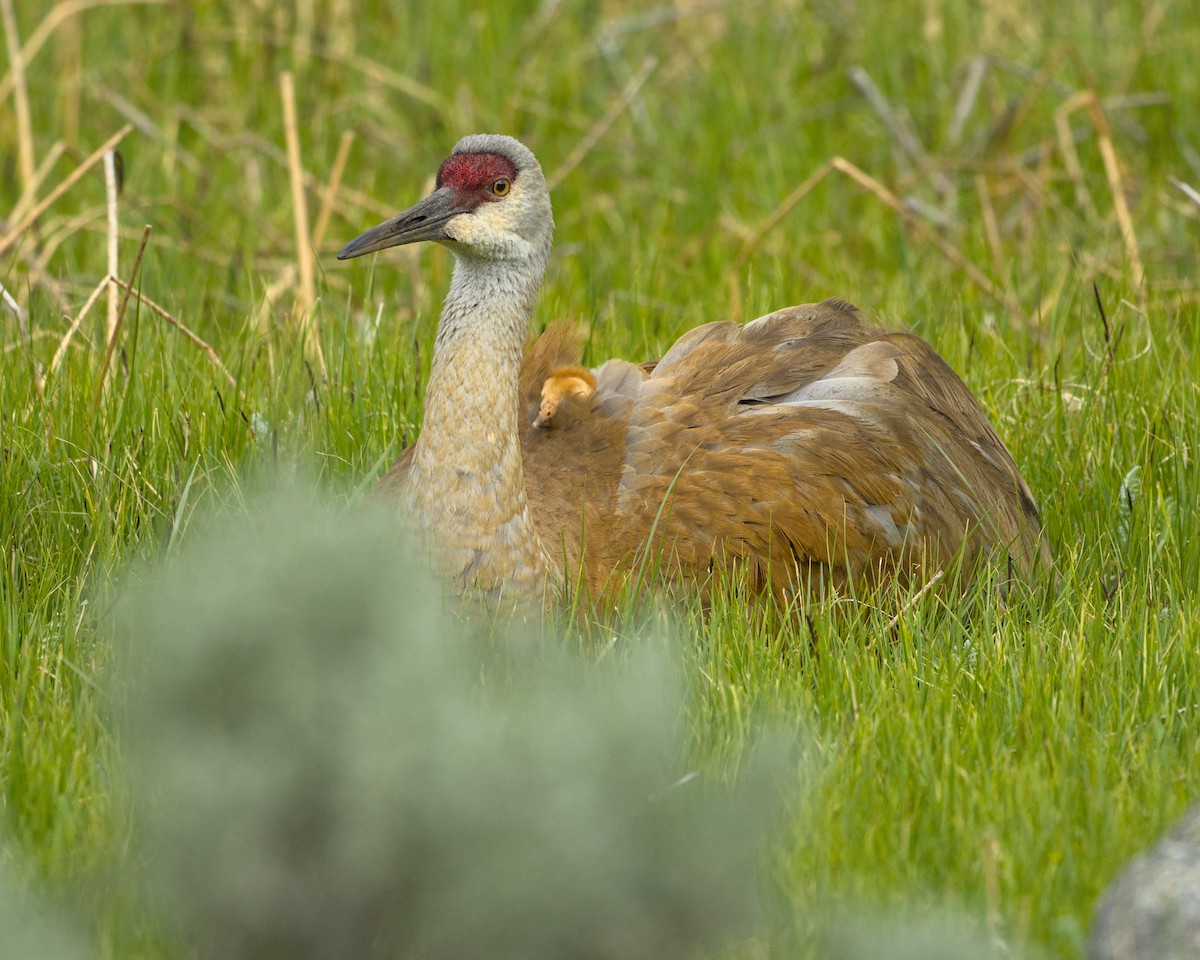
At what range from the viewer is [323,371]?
14.5 feet

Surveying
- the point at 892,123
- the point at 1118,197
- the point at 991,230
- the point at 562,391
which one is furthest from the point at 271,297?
the point at 892,123

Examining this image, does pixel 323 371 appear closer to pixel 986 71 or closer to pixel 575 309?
pixel 575 309

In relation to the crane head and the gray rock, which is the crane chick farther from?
the gray rock

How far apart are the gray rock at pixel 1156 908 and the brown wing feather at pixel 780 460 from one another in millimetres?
1422

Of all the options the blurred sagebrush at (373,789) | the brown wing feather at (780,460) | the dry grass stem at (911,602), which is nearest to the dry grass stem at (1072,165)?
the brown wing feather at (780,460)

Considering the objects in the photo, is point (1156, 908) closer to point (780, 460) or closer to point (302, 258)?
point (780, 460)

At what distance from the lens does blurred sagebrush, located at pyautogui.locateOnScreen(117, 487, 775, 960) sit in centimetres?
192

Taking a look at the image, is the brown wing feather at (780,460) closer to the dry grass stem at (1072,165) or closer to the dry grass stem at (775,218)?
the dry grass stem at (775,218)

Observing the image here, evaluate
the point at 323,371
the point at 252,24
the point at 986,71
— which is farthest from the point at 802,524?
the point at 252,24

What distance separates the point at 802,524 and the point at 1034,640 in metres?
0.67

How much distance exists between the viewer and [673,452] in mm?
3779

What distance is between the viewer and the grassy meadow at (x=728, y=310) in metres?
2.71

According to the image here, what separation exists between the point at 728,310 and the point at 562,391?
1768mm

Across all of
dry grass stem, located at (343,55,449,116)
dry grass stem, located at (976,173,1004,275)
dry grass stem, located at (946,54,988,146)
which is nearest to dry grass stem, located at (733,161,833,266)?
dry grass stem, located at (976,173,1004,275)
